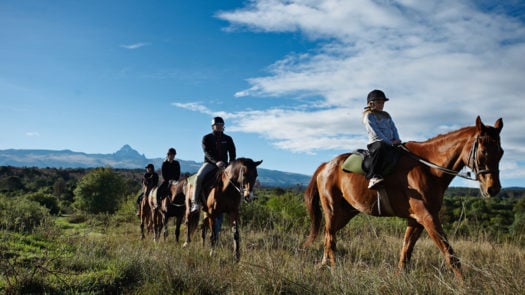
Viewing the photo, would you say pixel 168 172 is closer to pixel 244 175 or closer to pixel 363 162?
pixel 244 175

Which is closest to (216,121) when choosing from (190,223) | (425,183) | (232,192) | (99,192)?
(232,192)

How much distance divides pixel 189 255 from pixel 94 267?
5.84ft

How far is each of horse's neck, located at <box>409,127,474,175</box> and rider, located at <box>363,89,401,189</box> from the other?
50 centimetres

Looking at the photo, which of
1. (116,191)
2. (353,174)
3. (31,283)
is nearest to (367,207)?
(353,174)

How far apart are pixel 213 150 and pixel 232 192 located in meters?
1.35

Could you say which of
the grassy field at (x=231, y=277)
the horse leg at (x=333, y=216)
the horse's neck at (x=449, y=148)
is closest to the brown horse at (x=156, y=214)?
the grassy field at (x=231, y=277)

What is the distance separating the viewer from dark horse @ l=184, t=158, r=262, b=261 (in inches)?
321

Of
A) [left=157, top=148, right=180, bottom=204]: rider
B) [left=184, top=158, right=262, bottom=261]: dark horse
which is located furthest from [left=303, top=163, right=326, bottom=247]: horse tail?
[left=157, top=148, right=180, bottom=204]: rider

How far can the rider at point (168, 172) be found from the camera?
13.0m

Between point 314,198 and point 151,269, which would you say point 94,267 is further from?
point 314,198

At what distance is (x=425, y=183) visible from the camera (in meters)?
5.70

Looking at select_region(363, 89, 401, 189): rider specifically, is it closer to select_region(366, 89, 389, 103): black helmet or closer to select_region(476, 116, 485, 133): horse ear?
select_region(366, 89, 389, 103): black helmet

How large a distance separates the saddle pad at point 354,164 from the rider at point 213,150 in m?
3.62

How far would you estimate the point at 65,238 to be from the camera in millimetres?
8742
